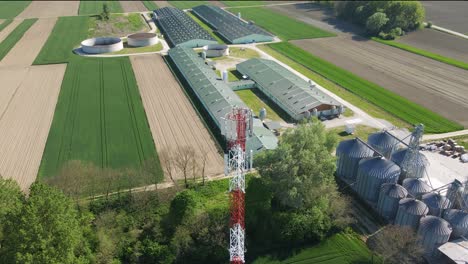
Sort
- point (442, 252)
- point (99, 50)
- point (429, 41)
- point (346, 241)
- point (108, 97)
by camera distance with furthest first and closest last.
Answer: point (429, 41) → point (99, 50) → point (108, 97) → point (346, 241) → point (442, 252)

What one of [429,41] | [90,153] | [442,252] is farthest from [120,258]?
[429,41]

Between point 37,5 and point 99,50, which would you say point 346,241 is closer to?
point 99,50

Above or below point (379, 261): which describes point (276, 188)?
above

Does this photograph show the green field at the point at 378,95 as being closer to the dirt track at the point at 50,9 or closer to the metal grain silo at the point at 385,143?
the metal grain silo at the point at 385,143

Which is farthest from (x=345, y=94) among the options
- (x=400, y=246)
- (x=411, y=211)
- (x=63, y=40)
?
(x=63, y=40)

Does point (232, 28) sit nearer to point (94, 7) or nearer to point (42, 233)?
point (94, 7)

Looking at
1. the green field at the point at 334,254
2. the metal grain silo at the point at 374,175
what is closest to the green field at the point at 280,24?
the metal grain silo at the point at 374,175
